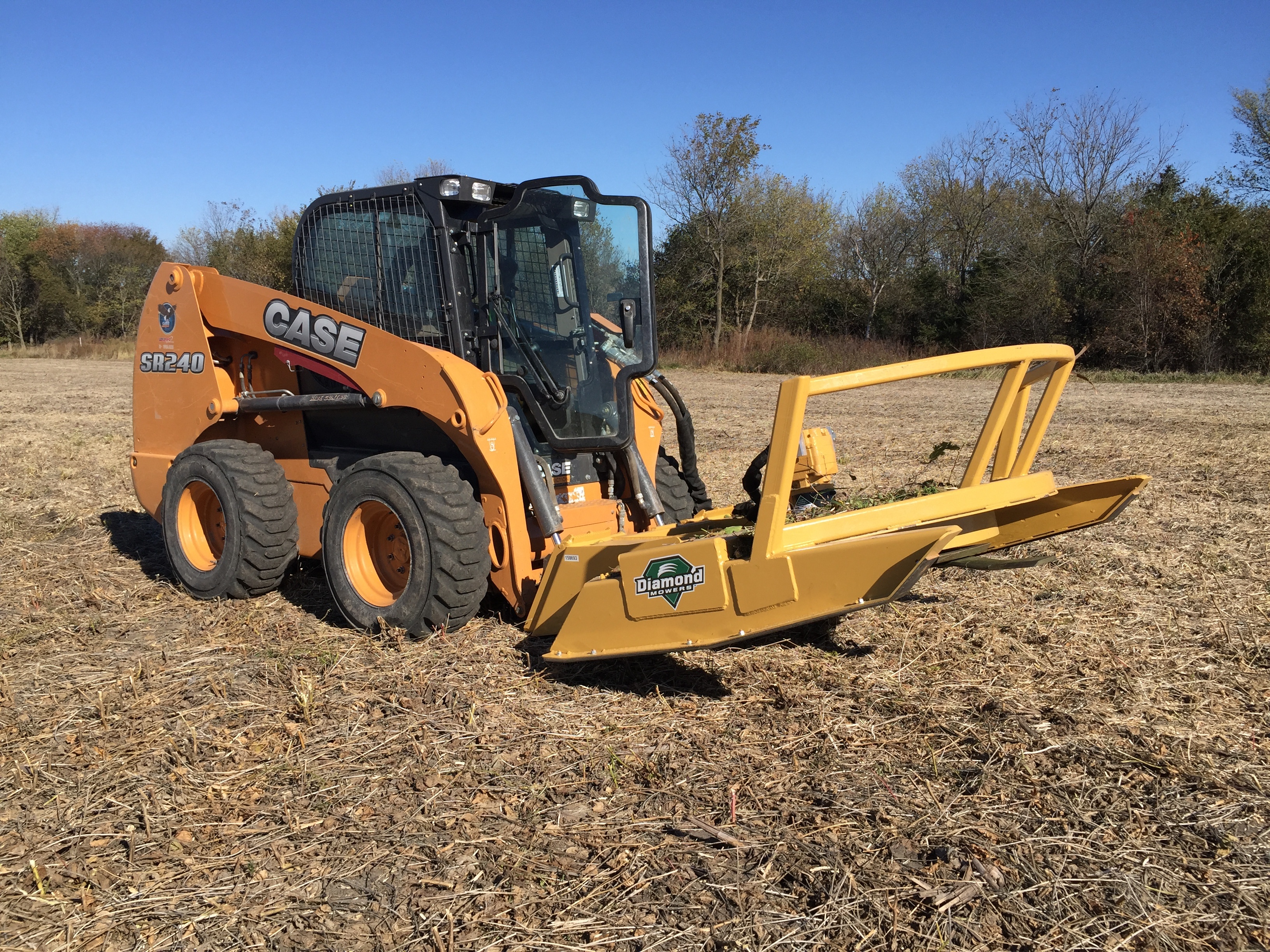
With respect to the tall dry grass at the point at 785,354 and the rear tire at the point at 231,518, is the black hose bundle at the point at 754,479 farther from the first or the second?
the tall dry grass at the point at 785,354

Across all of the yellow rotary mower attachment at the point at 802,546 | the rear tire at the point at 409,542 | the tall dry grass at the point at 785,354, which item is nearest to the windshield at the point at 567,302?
the rear tire at the point at 409,542

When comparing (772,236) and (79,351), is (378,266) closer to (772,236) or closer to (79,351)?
(772,236)

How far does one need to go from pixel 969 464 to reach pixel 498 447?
6.81 feet

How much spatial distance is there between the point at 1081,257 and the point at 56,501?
3062cm

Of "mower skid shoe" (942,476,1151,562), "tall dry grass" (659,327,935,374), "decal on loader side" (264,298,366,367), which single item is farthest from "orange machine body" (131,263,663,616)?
"tall dry grass" (659,327,935,374)

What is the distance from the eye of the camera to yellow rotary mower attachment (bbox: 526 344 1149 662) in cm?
331

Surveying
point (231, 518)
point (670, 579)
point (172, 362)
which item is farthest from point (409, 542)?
point (172, 362)

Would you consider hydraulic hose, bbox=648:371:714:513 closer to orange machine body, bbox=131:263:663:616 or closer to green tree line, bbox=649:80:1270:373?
orange machine body, bbox=131:263:663:616

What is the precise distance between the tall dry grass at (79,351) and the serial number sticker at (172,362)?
3231cm

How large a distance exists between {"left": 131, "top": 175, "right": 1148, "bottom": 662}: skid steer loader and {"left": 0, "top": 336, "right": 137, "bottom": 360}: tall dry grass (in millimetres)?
33122

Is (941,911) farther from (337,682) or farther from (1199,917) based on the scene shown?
(337,682)

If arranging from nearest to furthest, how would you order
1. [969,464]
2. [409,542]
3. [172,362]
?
[969,464] → [409,542] → [172,362]

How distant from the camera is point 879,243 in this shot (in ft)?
123

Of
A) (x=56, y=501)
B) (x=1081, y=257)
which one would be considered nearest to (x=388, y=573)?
(x=56, y=501)
